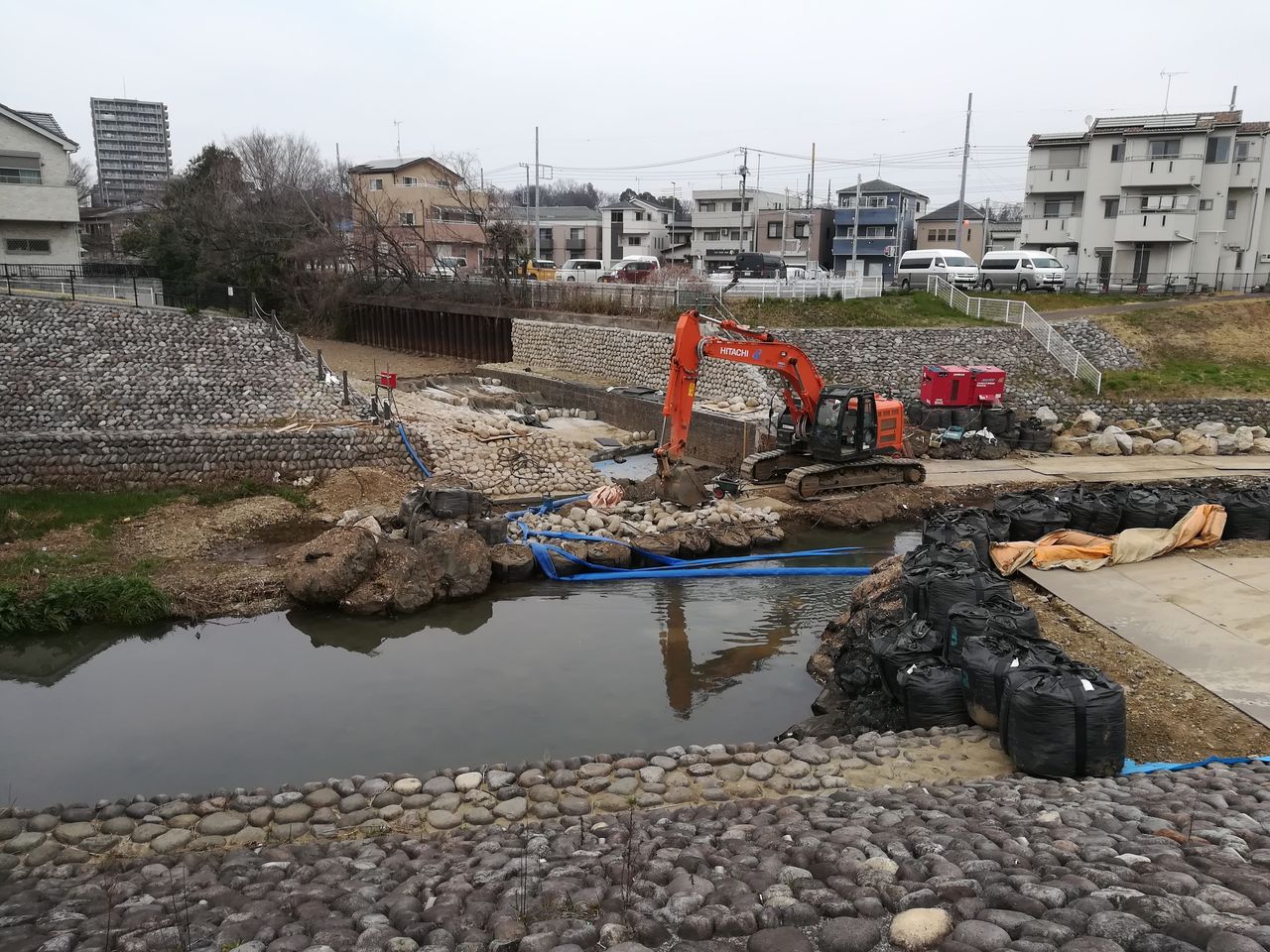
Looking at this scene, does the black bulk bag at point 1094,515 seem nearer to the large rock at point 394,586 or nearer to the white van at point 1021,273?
the large rock at point 394,586

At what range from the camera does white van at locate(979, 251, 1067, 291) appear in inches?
1293

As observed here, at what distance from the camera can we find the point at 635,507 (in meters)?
16.5

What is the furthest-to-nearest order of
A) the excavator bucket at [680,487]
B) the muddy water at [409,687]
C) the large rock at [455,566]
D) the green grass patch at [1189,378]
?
the green grass patch at [1189,378] → the excavator bucket at [680,487] → the large rock at [455,566] → the muddy water at [409,687]

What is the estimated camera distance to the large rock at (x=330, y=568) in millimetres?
12719

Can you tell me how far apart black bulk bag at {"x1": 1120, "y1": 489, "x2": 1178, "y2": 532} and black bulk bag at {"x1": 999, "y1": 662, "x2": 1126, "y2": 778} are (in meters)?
7.04

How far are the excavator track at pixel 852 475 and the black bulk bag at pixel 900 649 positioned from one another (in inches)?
339

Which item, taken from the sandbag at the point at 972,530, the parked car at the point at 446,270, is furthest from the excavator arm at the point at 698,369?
the parked car at the point at 446,270

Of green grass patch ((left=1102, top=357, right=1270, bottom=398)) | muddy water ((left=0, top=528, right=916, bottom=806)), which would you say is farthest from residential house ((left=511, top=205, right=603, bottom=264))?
muddy water ((left=0, top=528, right=916, bottom=806))

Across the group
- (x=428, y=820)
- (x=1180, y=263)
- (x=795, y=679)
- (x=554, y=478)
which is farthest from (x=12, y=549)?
(x=1180, y=263)

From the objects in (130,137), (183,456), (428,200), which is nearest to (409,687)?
(183,456)

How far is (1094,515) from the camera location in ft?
43.3

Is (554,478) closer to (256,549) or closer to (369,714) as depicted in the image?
(256,549)

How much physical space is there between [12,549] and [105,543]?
123 cm

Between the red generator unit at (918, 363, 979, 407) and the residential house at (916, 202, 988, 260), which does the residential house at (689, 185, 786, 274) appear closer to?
the residential house at (916, 202, 988, 260)
